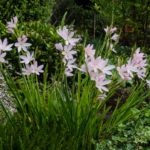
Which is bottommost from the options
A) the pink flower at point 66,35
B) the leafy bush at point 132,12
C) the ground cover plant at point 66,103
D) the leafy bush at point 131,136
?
the leafy bush at point 131,136

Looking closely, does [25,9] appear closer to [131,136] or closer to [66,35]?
[66,35]

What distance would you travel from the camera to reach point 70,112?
1.55m

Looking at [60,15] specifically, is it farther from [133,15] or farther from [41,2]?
[133,15]

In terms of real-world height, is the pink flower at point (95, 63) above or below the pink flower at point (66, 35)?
below

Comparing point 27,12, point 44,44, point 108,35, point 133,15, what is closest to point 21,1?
point 27,12

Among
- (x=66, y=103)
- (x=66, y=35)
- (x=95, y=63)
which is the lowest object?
(x=66, y=103)

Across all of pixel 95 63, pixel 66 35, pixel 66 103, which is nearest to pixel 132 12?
pixel 66 103

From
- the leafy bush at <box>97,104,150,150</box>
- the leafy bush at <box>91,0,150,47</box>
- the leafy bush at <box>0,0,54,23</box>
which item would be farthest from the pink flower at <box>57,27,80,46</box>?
the leafy bush at <box>91,0,150,47</box>

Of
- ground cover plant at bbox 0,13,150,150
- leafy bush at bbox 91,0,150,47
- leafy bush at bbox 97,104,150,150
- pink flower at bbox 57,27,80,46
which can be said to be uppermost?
leafy bush at bbox 91,0,150,47

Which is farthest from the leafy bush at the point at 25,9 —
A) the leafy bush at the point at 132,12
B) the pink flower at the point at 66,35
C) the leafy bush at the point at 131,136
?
Result: the leafy bush at the point at 131,136

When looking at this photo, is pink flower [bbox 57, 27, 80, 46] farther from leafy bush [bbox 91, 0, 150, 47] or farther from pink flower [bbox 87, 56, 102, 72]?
leafy bush [bbox 91, 0, 150, 47]

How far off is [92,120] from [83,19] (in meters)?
6.95

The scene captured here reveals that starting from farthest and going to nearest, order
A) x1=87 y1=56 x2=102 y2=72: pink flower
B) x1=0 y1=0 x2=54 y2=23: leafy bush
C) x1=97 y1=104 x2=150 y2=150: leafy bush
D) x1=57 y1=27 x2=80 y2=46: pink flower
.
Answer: x1=0 y1=0 x2=54 y2=23: leafy bush
x1=97 y1=104 x2=150 y2=150: leafy bush
x1=57 y1=27 x2=80 y2=46: pink flower
x1=87 y1=56 x2=102 y2=72: pink flower

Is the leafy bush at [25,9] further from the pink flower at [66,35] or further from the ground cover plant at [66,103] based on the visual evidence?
the pink flower at [66,35]
